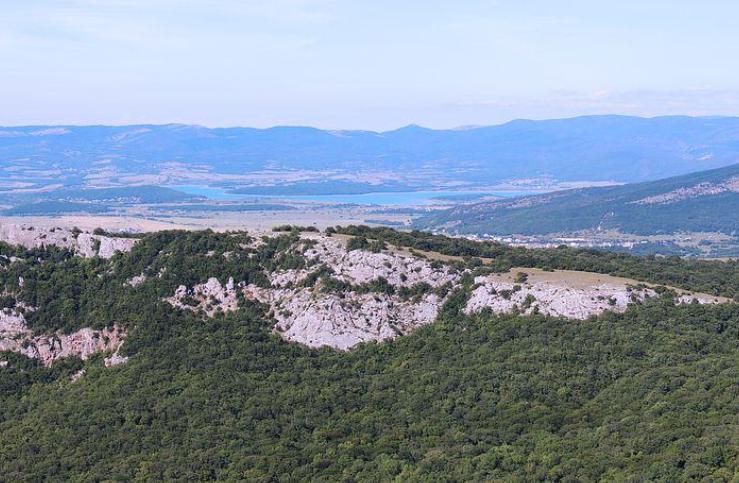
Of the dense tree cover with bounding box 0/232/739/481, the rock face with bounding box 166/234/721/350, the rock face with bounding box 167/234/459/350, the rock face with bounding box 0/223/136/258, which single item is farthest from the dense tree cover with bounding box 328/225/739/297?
the rock face with bounding box 0/223/136/258

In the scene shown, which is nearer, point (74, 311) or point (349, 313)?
point (349, 313)

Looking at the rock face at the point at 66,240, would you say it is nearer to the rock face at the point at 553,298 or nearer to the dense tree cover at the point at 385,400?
the dense tree cover at the point at 385,400

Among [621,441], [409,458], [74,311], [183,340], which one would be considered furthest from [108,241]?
[621,441]

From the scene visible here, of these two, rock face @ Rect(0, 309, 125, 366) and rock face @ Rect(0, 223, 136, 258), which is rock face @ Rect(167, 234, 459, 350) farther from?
rock face @ Rect(0, 223, 136, 258)

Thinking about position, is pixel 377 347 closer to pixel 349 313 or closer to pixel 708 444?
pixel 349 313

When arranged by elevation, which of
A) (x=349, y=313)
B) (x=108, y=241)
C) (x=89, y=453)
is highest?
(x=108, y=241)

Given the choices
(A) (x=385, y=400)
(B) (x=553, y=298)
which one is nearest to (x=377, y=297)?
(B) (x=553, y=298)
